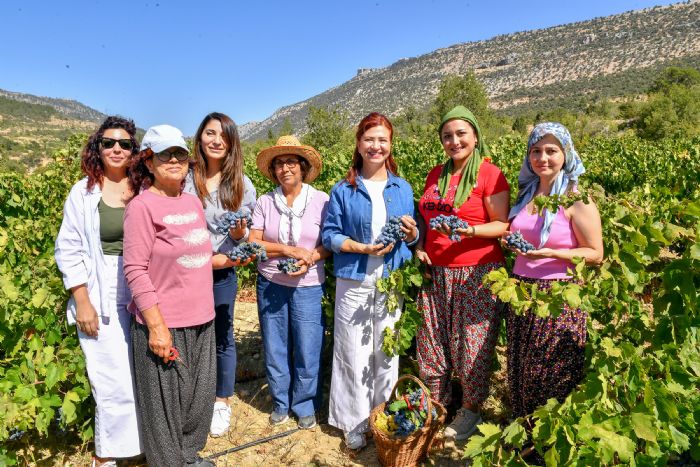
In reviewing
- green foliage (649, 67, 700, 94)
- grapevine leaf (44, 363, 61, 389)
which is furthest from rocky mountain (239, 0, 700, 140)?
grapevine leaf (44, 363, 61, 389)

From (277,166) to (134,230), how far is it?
41.8 inches

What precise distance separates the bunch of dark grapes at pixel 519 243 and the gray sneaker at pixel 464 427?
51.8 inches

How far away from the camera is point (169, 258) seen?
2367 mm

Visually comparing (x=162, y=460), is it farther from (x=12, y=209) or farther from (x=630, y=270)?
(x=12, y=209)

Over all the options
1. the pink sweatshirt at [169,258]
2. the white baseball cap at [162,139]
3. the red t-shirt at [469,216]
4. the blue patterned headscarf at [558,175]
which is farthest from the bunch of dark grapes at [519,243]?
the white baseball cap at [162,139]

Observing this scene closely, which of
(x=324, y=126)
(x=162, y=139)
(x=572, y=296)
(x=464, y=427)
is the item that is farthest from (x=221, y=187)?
(x=324, y=126)

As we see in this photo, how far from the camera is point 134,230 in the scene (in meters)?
2.26

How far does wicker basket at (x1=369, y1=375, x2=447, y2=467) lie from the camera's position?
269cm

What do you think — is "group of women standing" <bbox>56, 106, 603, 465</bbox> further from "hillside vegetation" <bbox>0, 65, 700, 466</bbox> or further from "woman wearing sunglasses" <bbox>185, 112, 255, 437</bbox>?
"hillside vegetation" <bbox>0, 65, 700, 466</bbox>

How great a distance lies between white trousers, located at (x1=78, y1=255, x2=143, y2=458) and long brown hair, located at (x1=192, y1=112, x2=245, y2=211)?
0.73m

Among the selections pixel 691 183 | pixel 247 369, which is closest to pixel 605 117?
pixel 691 183

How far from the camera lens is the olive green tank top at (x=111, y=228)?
8.21 ft

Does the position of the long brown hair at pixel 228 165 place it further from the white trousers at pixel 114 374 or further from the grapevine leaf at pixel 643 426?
the grapevine leaf at pixel 643 426

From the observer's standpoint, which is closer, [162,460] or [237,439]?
[162,460]
